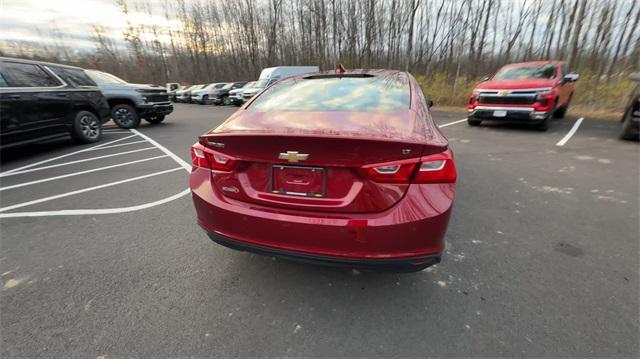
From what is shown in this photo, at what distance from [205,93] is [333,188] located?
25.7 meters

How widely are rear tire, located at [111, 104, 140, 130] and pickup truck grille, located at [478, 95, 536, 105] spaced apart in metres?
10.8

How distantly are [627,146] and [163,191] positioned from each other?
8937 millimetres

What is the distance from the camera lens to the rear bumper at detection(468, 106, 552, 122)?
741 cm

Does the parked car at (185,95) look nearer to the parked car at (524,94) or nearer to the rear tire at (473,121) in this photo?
the rear tire at (473,121)

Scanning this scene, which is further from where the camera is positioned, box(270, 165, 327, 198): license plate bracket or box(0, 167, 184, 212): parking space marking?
box(0, 167, 184, 212): parking space marking

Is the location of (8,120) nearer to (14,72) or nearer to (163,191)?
(14,72)

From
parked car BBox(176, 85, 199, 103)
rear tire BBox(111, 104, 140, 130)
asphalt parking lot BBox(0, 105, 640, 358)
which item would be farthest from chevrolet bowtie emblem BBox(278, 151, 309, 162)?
parked car BBox(176, 85, 199, 103)

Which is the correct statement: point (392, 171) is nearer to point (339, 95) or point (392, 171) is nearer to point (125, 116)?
point (339, 95)

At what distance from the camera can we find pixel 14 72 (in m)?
5.64

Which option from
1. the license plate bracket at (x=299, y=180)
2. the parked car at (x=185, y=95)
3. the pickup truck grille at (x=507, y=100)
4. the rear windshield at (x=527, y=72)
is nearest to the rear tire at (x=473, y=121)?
the pickup truck grille at (x=507, y=100)

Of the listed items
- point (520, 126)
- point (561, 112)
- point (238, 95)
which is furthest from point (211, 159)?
point (238, 95)

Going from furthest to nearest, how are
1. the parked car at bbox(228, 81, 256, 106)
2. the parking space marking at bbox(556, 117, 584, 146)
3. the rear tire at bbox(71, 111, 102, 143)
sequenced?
the parked car at bbox(228, 81, 256, 106) < the rear tire at bbox(71, 111, 102, 143) < the parking space marking at bbox(556, 117, 584, 146)

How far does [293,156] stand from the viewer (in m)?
1.76

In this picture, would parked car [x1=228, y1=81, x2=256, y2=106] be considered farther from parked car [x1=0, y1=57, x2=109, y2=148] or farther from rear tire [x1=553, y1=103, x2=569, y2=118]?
rear tire [x1=553, y1=103, x2=569, y2=118]
